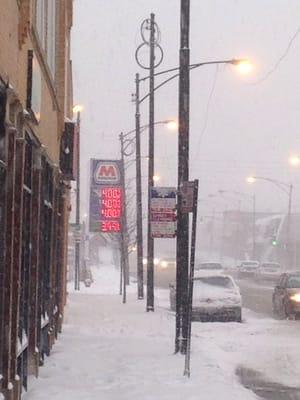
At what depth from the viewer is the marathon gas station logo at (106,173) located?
29828 millimetres

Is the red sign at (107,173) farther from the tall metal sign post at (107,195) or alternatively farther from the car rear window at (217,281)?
the car rear window at (217,281)

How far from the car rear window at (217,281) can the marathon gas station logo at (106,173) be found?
6798mm

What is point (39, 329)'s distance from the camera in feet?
38.9

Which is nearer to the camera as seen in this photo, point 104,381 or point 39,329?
point 104,381

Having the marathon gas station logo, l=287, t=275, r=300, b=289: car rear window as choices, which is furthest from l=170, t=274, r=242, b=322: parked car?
the marathon gas station logo

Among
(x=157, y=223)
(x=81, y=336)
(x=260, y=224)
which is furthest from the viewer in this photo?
(x=260, y=224)

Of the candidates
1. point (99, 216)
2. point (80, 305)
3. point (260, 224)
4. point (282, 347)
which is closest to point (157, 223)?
point (282, 347)

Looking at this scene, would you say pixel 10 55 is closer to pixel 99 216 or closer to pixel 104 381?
pixel 104 381

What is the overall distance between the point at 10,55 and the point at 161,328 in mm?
12073

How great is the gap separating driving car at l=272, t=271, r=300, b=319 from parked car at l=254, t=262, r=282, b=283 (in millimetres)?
31042

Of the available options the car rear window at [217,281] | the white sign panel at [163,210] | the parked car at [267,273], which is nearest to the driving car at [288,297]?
the car rear window at [217,281]

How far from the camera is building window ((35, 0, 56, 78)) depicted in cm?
1120

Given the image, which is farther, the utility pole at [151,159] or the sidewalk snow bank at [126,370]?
the utility pole at [151,159]

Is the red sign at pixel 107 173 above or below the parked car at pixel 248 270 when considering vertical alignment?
above
